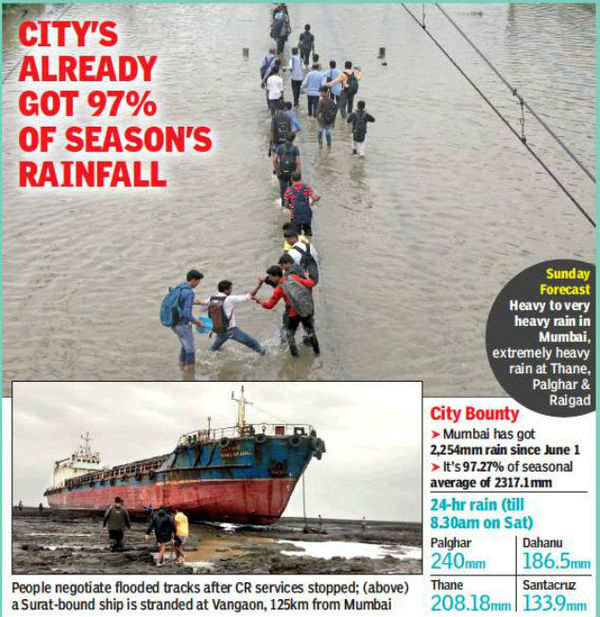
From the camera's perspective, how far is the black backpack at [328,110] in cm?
1998

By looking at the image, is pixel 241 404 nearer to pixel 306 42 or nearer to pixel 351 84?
pixel 351 84

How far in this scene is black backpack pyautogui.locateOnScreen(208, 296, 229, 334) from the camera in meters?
11.8

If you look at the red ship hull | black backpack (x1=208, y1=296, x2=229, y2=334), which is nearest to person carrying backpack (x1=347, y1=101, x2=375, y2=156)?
black backpack (x1=208, y1=296, x2=229, y2=334)

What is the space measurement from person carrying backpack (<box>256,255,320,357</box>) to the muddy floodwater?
498 mm

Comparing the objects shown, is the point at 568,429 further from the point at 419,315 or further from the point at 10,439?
the point at 10,439

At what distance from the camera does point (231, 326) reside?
1205cm

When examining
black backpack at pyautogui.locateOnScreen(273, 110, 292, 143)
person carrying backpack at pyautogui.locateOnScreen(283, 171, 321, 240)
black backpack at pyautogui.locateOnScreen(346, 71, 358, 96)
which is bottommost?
person carrying backpack at pyautogui.locateOnScreen(283, 171, 321, 240)

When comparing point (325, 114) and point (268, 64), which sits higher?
point (268, 64)

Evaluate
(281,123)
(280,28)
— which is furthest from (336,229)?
(280,28)

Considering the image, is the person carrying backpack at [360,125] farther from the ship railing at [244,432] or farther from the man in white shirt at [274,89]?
the ship railing at [244,432]

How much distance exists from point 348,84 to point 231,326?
1196 centimetres

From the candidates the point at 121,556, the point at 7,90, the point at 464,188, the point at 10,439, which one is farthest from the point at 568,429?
the point at 7,90

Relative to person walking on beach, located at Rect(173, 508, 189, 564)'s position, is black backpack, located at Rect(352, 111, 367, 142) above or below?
above

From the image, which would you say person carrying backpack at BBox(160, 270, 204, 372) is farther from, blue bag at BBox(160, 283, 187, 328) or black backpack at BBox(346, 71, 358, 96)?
black backpack at BBox(346, 71, 358, 96)
